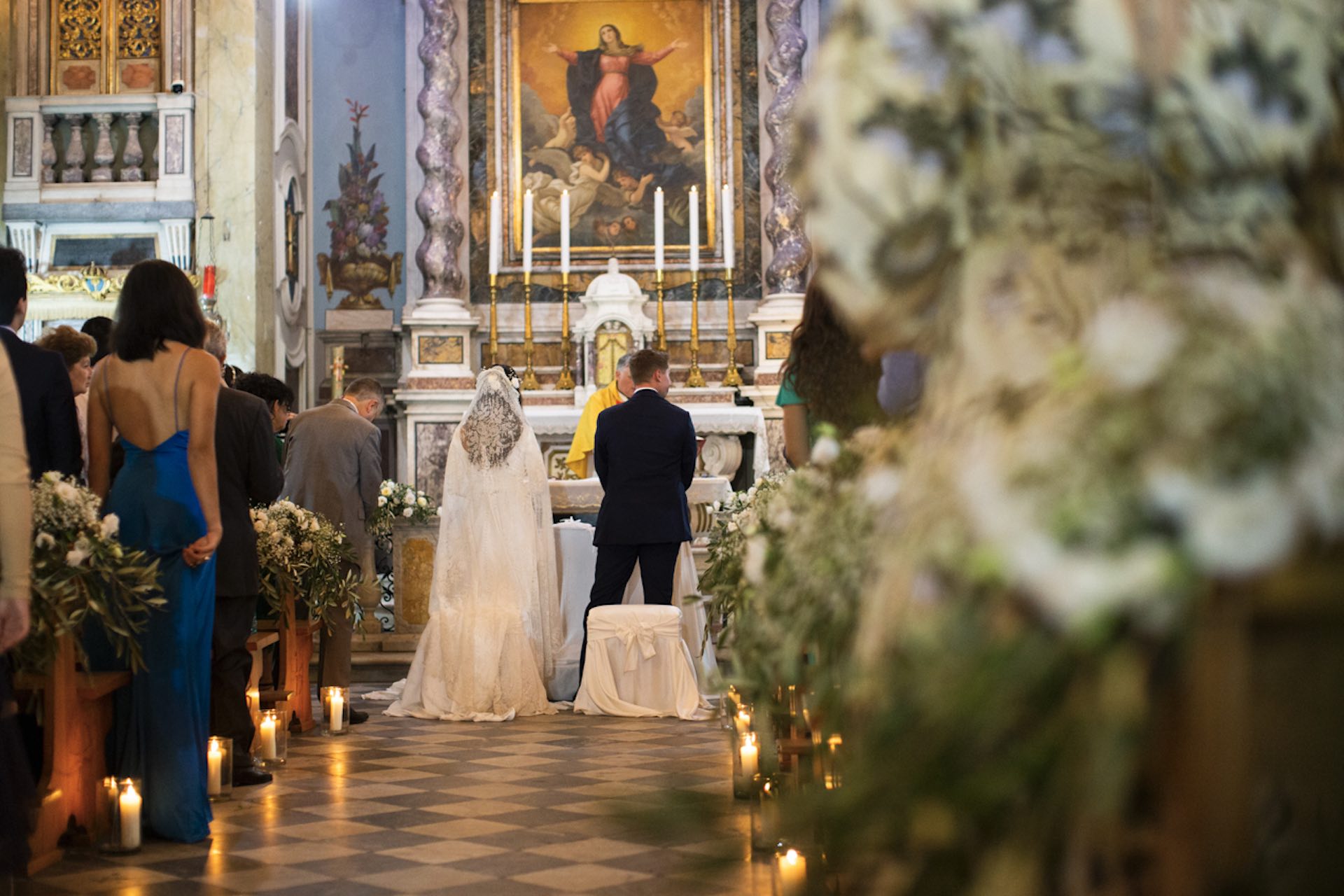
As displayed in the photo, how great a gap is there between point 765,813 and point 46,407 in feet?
11.1

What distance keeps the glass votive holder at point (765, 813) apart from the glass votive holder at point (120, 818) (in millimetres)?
1833

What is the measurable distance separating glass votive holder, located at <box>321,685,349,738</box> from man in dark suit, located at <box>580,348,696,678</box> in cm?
130

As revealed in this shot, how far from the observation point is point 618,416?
743 centimetres

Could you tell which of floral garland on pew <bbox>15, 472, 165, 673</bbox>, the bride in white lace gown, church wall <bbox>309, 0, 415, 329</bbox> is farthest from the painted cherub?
floral garland on pew <bbox>15, 472, 165, 673</bbox>

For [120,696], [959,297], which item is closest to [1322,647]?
[959,297]

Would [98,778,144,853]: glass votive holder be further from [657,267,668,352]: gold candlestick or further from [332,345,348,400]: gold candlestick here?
[332,345,348,400]: gold candlestick

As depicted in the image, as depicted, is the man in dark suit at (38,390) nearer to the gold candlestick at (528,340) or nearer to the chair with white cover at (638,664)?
the chair with white cover at (638,664)

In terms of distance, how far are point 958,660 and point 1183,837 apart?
0.57 ft

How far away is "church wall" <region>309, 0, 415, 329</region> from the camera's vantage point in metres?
14.2

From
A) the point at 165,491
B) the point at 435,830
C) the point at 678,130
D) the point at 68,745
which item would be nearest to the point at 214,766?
the point at 68,745

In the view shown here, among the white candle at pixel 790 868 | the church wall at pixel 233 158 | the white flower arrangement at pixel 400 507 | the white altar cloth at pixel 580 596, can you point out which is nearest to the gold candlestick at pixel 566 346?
the church wall at pixel 233 158

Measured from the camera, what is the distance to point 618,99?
13.0 meters

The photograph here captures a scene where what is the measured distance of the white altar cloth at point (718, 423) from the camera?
11391mm

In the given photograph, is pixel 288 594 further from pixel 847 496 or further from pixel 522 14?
pixel 522 14
